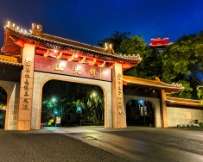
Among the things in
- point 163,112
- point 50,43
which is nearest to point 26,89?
point 50,43

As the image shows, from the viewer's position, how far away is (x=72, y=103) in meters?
20.8

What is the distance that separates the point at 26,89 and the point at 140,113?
44.2ft

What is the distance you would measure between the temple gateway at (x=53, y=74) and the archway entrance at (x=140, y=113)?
3.29 m

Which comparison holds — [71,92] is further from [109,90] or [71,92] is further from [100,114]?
[109,90]

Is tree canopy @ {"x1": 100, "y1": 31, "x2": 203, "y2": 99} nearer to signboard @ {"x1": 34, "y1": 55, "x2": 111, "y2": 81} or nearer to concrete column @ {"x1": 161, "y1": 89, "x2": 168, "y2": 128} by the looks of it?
concrete column @ {"x1": 161, "y1": 89, "x2": 168, "y2": 128}

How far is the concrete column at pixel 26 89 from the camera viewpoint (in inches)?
372

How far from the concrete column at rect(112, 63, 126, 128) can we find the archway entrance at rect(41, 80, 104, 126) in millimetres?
7160

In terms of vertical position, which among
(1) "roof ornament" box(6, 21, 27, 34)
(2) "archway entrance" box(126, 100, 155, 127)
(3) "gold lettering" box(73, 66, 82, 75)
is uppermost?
(1) "roof ornament" box(6, 21, 27, 34)

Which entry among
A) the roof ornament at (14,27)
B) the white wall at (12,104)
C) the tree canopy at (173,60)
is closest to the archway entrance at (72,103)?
the tree canopy at (173,60)

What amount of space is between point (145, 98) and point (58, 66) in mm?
7723

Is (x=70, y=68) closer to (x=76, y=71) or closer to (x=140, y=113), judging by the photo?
(x=76, y=71)

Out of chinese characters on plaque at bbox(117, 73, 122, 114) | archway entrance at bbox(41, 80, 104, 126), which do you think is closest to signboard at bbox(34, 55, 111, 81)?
chinese characters on plaque at bbox(117, 73, 122, 114)

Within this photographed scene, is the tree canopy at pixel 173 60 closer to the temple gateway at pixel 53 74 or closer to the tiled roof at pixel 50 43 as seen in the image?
the temple gateway at pixel 53 74

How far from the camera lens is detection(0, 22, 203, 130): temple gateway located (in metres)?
9.79
